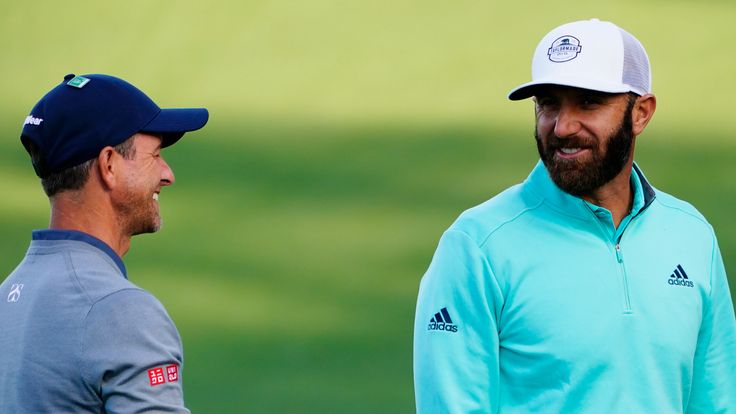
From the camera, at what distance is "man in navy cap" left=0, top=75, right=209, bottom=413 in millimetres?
1521

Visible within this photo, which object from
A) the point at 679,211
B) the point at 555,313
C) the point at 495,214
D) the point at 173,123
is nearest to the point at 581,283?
the point at 555,313

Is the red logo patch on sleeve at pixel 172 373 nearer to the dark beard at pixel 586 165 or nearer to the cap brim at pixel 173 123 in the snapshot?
the cap brim at pixel 173 123

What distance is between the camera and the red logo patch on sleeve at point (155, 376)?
60.2 inches

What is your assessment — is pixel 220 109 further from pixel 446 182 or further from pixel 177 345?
pixel 177 345

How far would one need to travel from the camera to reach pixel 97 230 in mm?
1672

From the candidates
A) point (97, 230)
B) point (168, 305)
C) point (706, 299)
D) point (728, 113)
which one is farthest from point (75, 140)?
point (728, 113)

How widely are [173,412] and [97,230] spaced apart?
292 mm

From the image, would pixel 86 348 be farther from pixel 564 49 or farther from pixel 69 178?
pixel 564 49

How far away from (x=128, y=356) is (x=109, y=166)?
0.31 metres

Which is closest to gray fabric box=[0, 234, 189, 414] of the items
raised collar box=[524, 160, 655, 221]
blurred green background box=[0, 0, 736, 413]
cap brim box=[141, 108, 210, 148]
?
cap brim box=[141, 108, 210, 148]

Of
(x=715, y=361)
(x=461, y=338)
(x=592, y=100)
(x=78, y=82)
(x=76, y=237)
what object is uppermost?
(x=78, y=82)

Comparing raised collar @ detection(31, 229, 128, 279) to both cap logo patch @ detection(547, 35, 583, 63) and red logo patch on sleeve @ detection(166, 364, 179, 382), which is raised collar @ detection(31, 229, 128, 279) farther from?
cap logo patch @ detection(547, 35, 583, 63)

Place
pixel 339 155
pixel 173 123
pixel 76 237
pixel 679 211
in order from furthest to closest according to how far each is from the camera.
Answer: pixel 339 155 → pixel 679 211 → pixel 173 123 → pixel 76 237

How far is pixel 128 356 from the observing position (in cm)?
151
